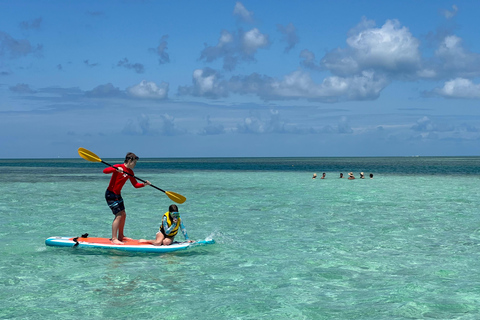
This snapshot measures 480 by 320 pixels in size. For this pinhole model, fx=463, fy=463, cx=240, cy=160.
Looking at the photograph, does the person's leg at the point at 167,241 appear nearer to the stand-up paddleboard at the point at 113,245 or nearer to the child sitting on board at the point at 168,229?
the child sitting on board at the point at 168,229

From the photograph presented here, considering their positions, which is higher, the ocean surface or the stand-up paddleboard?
the stand-up paddleboard

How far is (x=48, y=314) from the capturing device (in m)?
7.86

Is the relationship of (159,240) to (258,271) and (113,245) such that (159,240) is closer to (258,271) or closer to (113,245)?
(113,245)

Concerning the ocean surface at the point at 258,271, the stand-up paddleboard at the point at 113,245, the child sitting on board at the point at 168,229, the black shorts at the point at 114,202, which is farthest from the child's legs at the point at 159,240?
the black shorts at the point at 114,202

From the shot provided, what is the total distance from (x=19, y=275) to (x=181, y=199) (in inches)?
216

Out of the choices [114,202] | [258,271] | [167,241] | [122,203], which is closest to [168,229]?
[167,241]

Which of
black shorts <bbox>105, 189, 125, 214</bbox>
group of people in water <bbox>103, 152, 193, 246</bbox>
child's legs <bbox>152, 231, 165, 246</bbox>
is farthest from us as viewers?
child's legs <bbox>152, 231, 165, 246</bbox>

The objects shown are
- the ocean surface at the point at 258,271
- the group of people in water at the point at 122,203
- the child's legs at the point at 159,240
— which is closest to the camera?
the ocean surface at the point at 258,271

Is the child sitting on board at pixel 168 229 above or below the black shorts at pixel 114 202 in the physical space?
below

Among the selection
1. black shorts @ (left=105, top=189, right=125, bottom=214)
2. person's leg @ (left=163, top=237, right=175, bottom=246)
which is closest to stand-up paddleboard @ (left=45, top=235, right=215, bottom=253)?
person's leg @ (left=163, top=237, right=175, bottom=246)

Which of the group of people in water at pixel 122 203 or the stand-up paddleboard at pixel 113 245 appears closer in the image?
the group of people in water at pixel 122 203

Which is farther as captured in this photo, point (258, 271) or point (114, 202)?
point (114, 202)

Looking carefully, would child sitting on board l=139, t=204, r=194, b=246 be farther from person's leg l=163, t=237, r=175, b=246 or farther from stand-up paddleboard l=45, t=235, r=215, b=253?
stand-up paddleboard l=45, t=235, r=215, b=253

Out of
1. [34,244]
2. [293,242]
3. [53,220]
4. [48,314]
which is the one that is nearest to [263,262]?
[293,242]
